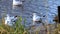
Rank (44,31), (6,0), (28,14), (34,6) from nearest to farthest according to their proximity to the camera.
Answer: (44,31) → (28,14) → (34,6) → (6,0)

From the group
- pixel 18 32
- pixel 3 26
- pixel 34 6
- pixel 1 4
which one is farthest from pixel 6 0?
pixel 18 32

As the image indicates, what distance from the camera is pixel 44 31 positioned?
299cm

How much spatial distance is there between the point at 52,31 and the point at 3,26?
2.24 feet

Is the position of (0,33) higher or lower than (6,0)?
lower

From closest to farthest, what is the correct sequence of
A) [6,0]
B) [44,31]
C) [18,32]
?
1. [18,32]
2. [44,31]
3. [6,0]

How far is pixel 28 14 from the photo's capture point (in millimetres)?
4457

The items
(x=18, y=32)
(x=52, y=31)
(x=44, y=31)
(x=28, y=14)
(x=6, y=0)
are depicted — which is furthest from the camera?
(x=6, y=0)

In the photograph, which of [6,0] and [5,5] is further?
[6,0]

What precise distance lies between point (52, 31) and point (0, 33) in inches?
27.7

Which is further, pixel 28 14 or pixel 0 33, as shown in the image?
pixel 28 14

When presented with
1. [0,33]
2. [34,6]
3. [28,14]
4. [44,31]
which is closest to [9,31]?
[0,33]

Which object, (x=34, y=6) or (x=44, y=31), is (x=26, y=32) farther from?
(x=34, y=6)

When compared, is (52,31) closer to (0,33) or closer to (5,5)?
(0,33)

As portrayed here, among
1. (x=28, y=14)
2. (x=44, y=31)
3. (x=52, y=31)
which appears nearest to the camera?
(x=52, y=31)
